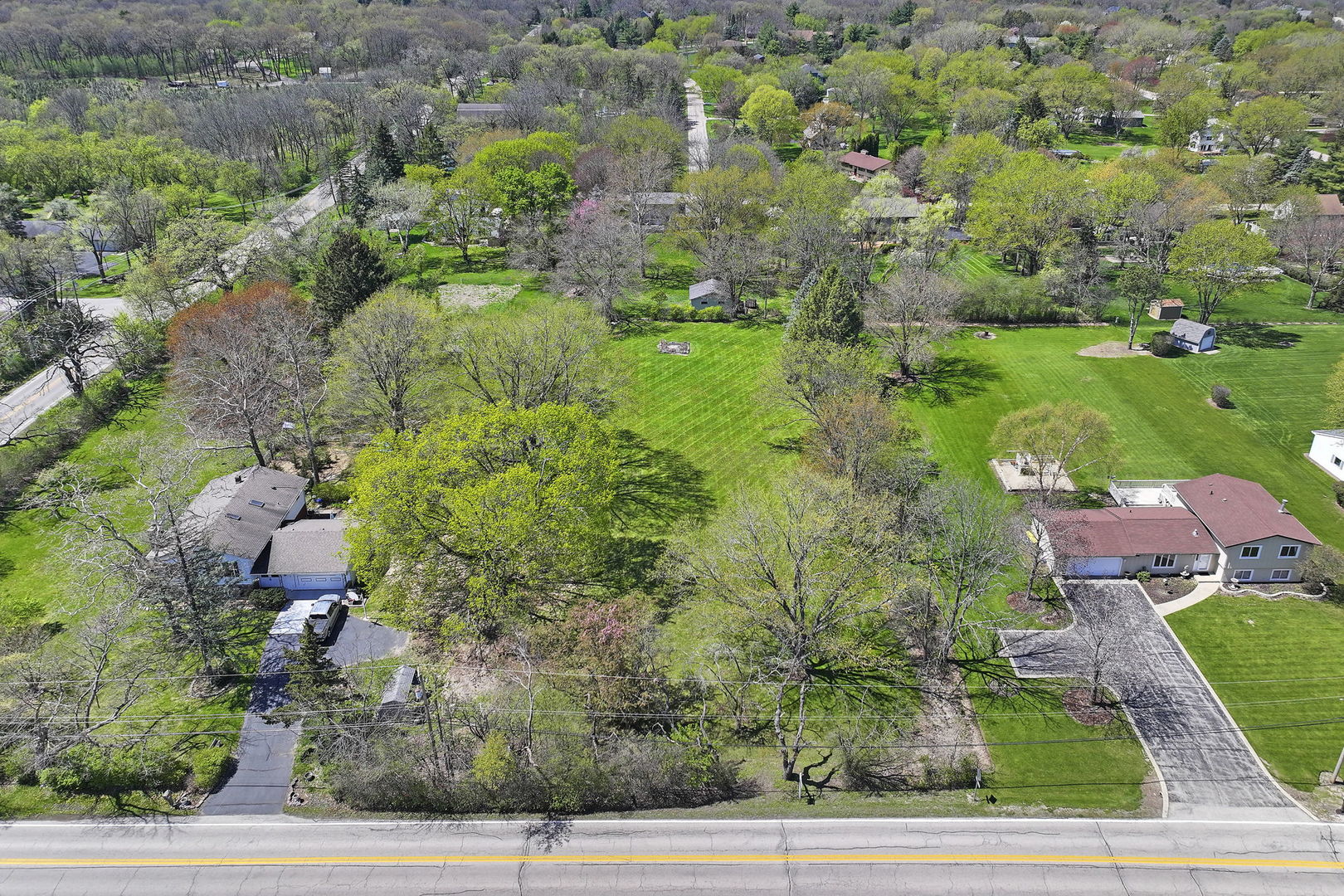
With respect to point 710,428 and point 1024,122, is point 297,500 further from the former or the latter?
point 1024,122

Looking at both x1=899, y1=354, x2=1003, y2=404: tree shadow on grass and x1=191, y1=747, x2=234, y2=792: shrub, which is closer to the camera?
x1=191, y1=747, x2=234, y2=792: shrub

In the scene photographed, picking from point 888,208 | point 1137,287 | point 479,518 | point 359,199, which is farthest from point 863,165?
point 479,518

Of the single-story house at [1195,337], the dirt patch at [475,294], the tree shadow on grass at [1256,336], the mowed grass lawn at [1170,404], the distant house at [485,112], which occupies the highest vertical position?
the distant house at [485,112]

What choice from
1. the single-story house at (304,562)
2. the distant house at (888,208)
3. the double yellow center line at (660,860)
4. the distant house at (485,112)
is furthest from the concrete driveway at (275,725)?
the distant house at (485,112)

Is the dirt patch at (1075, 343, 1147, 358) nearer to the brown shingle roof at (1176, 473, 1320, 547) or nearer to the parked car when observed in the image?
the brown shingle roof at (1176, 473, 1320, 547)

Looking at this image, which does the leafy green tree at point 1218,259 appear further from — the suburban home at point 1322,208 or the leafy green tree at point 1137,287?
the suburban home at point 1322,208

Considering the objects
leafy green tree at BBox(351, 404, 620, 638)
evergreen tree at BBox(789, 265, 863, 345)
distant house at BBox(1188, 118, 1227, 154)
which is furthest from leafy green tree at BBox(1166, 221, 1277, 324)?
leafy green tree at BBox(351, 404, 620, 638)
